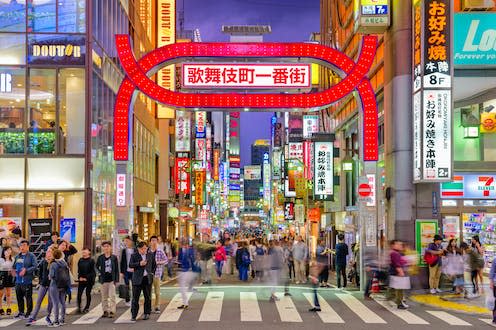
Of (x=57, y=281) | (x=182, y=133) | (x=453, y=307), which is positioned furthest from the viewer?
(x=182, y=133)

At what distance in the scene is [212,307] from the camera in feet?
66.7

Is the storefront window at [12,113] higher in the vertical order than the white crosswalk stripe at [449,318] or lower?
higher

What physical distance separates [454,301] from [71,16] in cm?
1901

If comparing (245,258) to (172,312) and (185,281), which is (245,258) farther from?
(172,312)

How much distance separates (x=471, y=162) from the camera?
28266mm

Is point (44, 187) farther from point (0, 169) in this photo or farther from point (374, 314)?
point (374, 314)

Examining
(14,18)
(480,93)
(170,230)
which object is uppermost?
(14,18)

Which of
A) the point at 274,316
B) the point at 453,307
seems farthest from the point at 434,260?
the point at 274,316

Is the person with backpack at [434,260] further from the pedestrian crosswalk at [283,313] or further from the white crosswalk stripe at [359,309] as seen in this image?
the pedestrian crosswalk at [283,313]

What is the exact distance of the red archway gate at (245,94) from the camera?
25.9 metres

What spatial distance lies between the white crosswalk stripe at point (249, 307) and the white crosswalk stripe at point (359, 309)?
262 cm

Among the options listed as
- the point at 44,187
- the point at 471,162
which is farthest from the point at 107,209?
the point at 471,162

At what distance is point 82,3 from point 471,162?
17.1 metres


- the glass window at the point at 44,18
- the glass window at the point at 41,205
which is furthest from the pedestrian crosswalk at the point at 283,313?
the glass window at the point at 44,18
